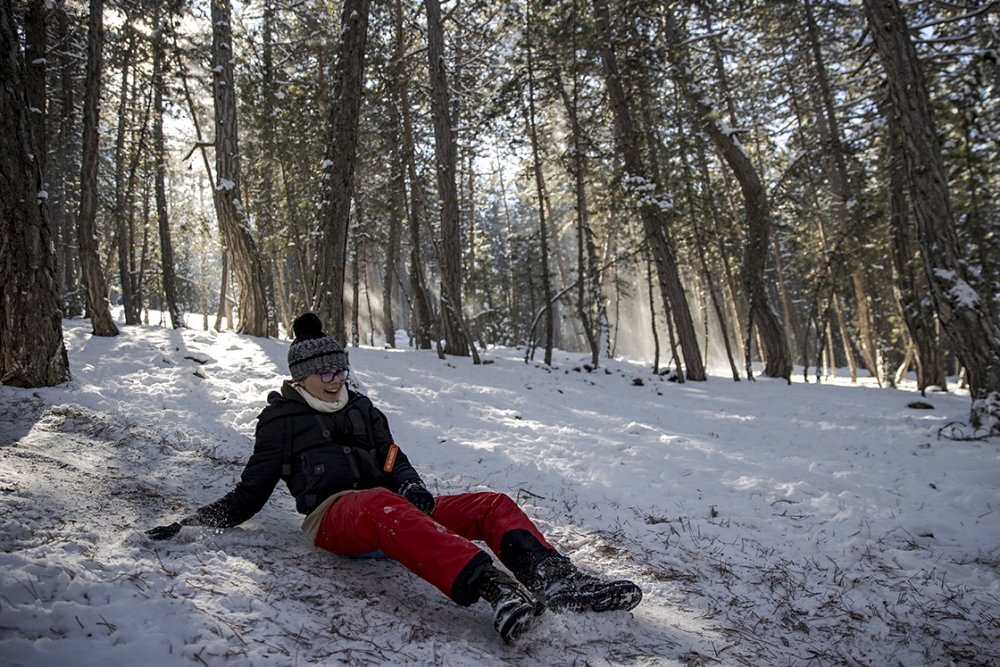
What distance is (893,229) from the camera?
38.0 feet

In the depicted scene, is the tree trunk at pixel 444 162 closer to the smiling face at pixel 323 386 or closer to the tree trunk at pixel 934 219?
the tree trunk at pixel 934 219

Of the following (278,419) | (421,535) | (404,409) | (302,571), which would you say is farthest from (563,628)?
(404,409)

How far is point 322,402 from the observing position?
3.16 metres

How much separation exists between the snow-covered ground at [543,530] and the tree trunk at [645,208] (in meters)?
5.44

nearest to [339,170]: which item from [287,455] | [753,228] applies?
[287,455]

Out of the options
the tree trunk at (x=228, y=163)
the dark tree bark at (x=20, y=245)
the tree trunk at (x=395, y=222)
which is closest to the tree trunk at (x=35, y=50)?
the dark tree bark at (x=20, y=245)

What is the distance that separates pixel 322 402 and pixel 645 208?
33.9ft

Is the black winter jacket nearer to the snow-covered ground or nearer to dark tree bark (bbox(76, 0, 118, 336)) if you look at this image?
the snow-covered ground

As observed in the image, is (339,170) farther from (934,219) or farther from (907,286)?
(907,286)

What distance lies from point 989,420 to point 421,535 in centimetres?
717

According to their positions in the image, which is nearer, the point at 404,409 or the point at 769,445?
the point at 769,445

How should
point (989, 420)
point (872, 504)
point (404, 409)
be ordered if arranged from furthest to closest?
point (404, 409) < point (989, 420) < point (872, 504)

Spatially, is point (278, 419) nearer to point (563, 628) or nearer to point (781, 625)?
point (563, 628)

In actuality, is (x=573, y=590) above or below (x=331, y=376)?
below
